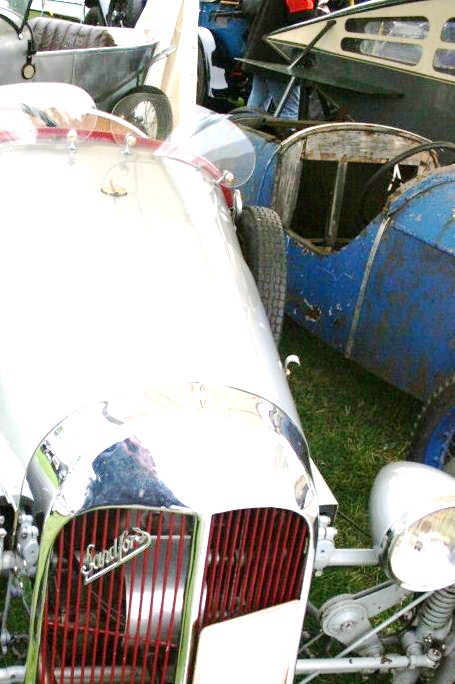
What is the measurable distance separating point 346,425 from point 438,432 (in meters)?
0.78

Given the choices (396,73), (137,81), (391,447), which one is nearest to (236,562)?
(391,447)

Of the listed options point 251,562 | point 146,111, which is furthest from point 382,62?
point 251,562

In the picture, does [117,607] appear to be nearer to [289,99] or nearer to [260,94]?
[289,99]

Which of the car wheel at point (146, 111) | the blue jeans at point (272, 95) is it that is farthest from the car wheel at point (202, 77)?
the car wheel at point (146, 111)

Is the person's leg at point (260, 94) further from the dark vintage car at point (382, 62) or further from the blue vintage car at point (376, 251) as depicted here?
the blue vintage car at point (376, 251)

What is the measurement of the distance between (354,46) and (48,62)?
214cm

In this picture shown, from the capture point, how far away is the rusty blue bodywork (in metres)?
3.44

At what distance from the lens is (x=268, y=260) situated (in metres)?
3.02

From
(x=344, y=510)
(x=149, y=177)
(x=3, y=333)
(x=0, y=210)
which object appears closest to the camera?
(x=3, y=333)

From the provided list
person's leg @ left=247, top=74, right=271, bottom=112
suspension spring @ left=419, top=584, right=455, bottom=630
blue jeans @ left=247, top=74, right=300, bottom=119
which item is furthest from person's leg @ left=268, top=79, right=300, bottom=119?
suspension spring @ left=419, top=584, right=455, bottom=630

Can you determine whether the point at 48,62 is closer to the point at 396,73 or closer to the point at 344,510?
the point at 396,73

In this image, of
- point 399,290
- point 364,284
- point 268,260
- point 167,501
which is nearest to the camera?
point 167,501

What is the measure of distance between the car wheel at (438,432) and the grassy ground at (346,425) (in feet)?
1.07

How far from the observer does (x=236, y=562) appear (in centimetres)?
186
